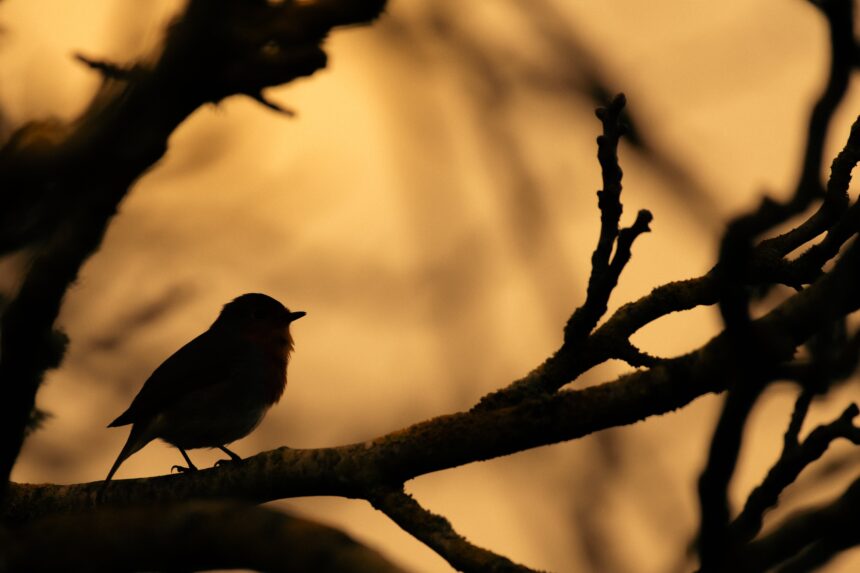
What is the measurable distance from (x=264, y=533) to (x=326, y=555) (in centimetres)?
13

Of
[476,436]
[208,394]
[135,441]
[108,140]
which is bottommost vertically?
[476,436]

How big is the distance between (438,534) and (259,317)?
14.9 ft

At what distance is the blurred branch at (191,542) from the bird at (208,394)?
3.74 metres

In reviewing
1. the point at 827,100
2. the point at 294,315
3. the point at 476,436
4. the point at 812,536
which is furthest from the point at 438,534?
the point at 294,315

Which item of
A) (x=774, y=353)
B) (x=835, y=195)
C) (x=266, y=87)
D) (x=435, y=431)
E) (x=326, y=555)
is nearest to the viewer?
(x=774, y=353)

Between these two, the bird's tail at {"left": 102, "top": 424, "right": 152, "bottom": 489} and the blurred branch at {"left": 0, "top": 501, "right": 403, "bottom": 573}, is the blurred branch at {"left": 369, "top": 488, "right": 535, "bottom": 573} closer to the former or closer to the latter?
the blurred branch at {"left": 0, "top": 501, "right": 403, "bottom": 573}

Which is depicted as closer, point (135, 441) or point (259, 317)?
point (135, 441)

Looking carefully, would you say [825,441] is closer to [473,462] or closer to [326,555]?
[473,462]

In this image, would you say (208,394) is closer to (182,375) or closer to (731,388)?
(182,375)

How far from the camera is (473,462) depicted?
3.27 m

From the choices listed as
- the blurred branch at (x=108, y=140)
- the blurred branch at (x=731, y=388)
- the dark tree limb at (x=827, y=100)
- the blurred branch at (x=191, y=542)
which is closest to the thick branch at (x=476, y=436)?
the blurred branch at (x=731, y=388)

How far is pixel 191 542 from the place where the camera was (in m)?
2.11

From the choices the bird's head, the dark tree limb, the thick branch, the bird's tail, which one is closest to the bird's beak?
the bird's head

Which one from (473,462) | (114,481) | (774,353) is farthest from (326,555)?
(114,481)
